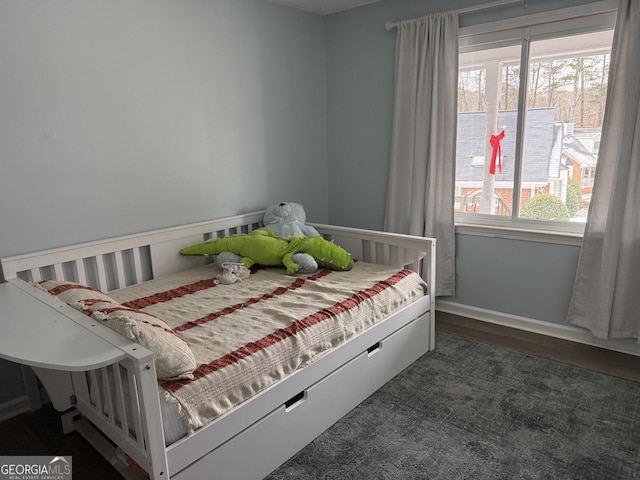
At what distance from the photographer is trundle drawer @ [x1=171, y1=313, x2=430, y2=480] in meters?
1.63

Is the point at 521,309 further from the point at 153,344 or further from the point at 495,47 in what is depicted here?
the point at 153,344

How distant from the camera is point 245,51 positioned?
3084 millimetres

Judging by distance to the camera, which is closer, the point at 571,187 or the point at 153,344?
the point at 153,344

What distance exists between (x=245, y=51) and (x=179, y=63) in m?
0.53

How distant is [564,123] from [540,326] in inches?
Answer: 49.7

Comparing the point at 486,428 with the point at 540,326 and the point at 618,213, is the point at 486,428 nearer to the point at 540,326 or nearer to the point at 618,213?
the point at 540,326

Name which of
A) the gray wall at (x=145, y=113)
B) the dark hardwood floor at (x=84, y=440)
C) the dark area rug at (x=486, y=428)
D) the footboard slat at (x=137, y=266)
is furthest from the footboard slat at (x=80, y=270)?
the dark area rug at (x=486, y=428)

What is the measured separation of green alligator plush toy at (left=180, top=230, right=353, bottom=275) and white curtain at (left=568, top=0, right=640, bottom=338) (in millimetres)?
1404

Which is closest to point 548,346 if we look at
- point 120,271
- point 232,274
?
point 232,274

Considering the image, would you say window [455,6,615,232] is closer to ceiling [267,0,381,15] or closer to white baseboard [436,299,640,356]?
white baseboard [436,299,640,356]

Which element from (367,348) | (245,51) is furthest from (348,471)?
(245,51)

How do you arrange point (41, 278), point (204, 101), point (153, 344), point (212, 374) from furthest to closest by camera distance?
1. point (204, 101)
2. point (41, 278)
3. point (212, 374)
4. point (153, 344)

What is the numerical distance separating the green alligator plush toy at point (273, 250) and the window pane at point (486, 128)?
109cm

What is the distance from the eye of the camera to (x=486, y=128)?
3.09m
